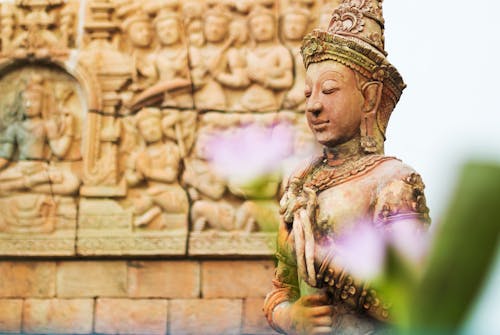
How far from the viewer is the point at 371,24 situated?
2904mm

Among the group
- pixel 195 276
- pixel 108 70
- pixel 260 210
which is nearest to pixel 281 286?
pixel 260 210

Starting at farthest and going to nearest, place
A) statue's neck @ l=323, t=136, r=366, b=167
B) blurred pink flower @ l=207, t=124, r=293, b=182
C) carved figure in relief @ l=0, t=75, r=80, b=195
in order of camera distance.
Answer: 1. carved figure in relief @ l=0, t=75, r=80, b=195
2. statue's neck @ l=323, t=136, r=366, b=167
3. blurred pink flower @ l=207, t=124, r=293, b=182

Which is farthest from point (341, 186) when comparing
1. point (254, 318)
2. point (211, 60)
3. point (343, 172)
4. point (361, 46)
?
point (211, 60)

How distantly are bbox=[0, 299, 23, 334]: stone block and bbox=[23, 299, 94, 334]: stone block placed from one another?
5cm

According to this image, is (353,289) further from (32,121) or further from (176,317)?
(32,121)

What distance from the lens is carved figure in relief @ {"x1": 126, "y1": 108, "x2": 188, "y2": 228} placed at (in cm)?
800

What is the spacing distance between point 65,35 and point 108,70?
547mm

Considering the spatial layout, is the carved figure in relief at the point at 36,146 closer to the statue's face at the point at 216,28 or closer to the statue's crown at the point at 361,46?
the statue's face at the point at 216,28

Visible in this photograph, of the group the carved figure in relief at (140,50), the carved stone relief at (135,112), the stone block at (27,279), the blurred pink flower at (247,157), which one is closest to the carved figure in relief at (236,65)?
the carved stone relief at (135,112)

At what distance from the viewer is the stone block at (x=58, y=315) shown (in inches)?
315

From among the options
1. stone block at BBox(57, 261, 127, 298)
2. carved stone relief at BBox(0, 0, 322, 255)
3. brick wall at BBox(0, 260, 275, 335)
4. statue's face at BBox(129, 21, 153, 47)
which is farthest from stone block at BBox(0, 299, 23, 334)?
statue's face at BBox(129, 21, 153, 47)

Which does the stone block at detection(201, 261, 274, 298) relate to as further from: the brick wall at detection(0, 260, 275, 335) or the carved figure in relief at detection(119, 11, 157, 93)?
the carved figure in relief at detection(119, 11, 157, 93)

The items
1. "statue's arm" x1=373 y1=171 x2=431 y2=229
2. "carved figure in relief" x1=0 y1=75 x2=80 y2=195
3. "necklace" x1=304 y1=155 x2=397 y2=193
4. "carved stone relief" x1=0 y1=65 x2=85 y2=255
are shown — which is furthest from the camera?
"carved figure in relief" x1=0 y1=75 x2=80 y2=195

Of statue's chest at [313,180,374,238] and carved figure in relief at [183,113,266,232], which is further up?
statue's chest at [313,180,374,238]
